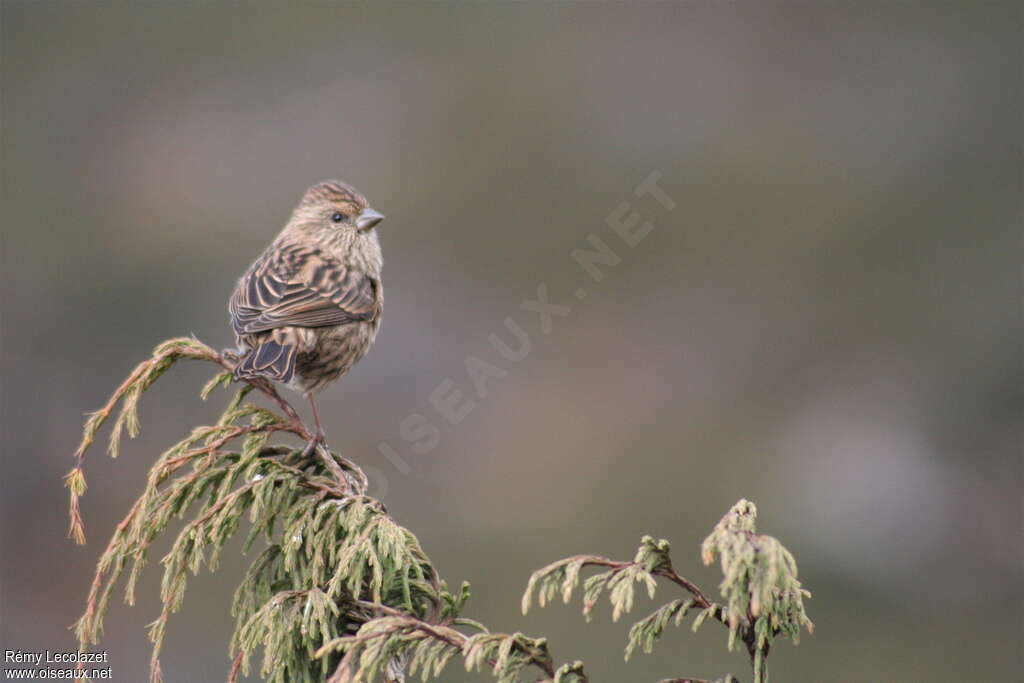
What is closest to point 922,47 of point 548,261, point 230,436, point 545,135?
point 545,135

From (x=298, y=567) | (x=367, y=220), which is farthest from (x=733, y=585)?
(x=367, y=220)

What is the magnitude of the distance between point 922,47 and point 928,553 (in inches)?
273

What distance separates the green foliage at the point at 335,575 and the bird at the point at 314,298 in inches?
26.3

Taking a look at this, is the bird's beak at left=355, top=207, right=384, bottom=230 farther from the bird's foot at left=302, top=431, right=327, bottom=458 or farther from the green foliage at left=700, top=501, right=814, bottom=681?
the green foliage at left=700, top=501, right=814, bottom=681

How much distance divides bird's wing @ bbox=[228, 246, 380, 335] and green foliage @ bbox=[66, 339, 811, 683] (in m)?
0.83

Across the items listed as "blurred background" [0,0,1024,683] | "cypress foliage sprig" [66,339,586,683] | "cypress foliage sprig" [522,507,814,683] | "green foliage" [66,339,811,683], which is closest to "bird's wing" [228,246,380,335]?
"green foliage" [66,339,811,683]

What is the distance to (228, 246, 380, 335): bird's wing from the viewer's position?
177 inches

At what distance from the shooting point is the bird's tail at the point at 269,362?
3883 mm

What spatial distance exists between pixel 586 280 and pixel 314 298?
8.07 metres

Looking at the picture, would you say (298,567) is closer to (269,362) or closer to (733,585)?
(269,362)

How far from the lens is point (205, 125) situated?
47.2 feet

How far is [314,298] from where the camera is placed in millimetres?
4621

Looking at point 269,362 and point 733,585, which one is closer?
point 733,585

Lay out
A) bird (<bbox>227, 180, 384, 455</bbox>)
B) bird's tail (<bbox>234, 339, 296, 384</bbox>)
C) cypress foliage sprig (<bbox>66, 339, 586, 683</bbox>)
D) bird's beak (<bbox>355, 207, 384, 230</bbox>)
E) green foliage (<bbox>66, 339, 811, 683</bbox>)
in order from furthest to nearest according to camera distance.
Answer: bird's beak (<bbox>355, 207, 384, 230</bbox>), bird (<bbox>227, 180, 384, 455</bbox>), bird's tail (<bbox>234, 339, 296, 384</bbox>), cypress foliage sprig (<bbox>66, 339, 586, 683</bbox>), green foliage (<bbox>66, 339, 811, 683</bbox>)
